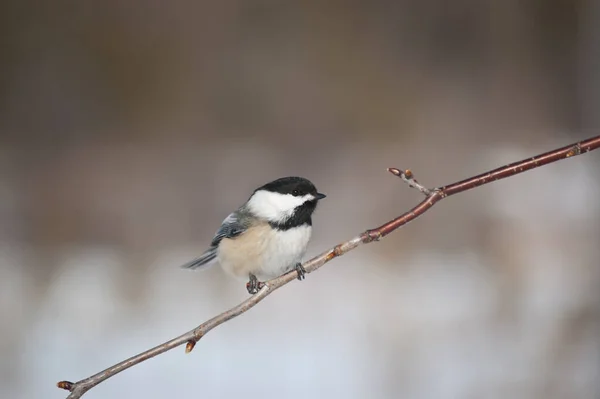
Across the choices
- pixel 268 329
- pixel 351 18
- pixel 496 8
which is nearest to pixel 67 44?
pixel 351 18

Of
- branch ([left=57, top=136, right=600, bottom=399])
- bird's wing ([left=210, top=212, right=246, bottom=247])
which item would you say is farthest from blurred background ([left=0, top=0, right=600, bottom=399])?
branch ([left=57, top=136, right=600, bottom=399])

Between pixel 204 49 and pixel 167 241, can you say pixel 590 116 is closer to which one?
pixel 204 49

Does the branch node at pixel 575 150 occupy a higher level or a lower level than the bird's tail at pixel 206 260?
lower

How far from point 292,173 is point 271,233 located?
31.1 inches

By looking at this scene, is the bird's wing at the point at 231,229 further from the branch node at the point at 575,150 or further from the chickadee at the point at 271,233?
the branch node at the point at 575,150

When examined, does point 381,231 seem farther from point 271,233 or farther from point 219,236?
point 219,236

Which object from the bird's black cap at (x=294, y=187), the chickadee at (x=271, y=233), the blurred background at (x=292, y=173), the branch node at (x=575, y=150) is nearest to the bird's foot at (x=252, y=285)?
the chickadee at (x=271, y=233)

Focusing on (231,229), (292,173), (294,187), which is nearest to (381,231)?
(294,187)

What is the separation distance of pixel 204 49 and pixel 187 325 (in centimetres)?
77

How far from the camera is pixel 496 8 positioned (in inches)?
63.1

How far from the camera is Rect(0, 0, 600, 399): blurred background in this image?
157cm

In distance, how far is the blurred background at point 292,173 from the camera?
157 cm

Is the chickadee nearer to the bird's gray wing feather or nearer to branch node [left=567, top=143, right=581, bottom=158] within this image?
the bird's gray wing feather

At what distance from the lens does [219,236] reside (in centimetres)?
88
